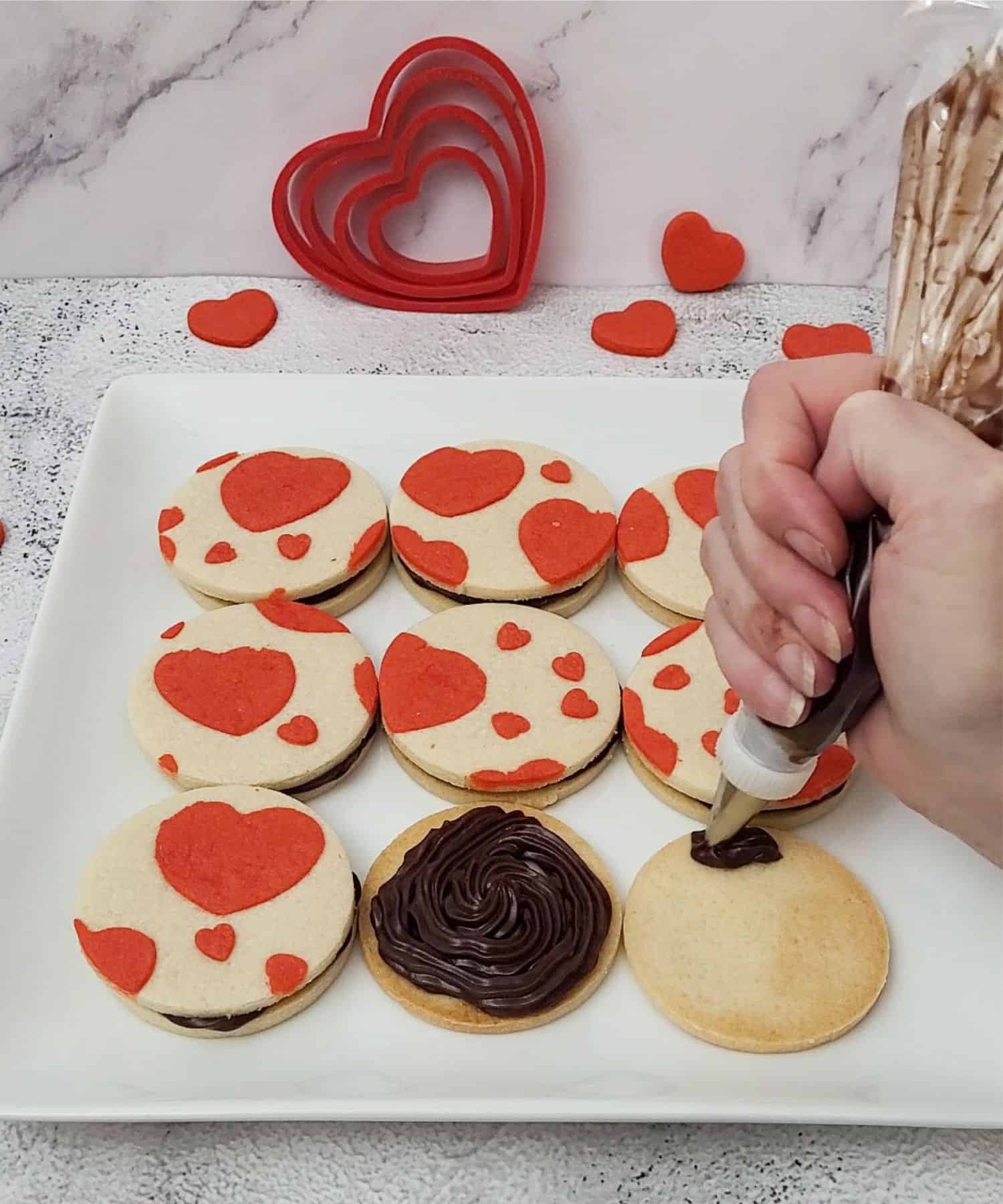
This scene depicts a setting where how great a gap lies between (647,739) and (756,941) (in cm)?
27

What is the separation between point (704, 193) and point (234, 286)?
0.83m

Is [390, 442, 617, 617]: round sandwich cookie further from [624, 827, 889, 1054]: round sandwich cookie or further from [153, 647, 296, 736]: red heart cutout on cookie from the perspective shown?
[624, 827, 889, 1054]: round sandwich cookie

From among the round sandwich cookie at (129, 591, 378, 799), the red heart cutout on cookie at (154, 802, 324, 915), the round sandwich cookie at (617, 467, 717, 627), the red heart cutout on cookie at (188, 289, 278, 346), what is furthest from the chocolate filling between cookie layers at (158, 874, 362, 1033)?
the red heart cutout on cookie at (188, 289, 278, 346)

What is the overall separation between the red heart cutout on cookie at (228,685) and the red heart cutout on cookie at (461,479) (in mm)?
316

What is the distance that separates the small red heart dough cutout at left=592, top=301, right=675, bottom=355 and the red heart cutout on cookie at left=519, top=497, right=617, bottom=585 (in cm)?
50

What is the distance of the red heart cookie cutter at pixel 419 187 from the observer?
1994 mm

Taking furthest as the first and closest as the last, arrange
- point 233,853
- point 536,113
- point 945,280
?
point 536,113
point 233,853
point 945,280

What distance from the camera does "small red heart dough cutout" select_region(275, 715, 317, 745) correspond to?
152 cm

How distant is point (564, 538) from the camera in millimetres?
1724

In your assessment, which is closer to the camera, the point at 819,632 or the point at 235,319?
the point at 819,632

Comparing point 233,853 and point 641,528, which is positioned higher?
point 641,528

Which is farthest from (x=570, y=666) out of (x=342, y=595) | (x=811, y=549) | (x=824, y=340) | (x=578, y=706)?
(x=824, y=340)

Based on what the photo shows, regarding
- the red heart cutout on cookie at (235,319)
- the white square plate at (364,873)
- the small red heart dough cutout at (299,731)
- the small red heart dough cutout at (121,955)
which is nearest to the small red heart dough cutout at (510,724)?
the white square plate at (364,873)

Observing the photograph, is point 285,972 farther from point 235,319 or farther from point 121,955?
point 235,319
